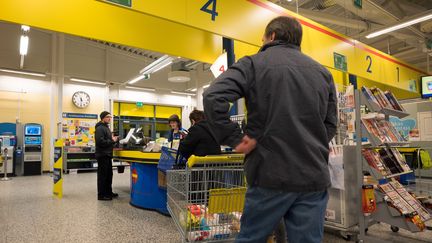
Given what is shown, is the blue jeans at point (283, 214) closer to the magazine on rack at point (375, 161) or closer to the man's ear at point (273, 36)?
the man's ear at point (273, 36)

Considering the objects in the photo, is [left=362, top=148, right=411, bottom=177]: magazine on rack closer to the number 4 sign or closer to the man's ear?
the man's ear

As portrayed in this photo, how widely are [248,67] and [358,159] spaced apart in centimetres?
207

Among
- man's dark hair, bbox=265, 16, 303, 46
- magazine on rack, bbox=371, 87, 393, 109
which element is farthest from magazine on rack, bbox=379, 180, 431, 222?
man's dark hair, bbox=265, 16, 303, 46

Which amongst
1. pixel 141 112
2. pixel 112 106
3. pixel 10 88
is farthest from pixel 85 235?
pixel 141 112

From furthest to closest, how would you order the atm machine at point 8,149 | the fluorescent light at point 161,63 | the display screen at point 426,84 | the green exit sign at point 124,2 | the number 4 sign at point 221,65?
the atm machine at point 8,149, the fluorescent light at point 161,63, the display screen at point 426,84, the number 4 sign at point 221,65, the green exit sign at point 124,2

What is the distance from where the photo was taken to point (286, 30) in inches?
53.1

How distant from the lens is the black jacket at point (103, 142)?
5.23 meters

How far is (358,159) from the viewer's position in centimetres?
285

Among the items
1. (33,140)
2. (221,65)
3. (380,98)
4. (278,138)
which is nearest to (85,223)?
(221,65)

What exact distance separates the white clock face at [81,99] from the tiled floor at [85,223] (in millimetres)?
6212

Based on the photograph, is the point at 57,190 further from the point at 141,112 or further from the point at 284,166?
the point at 141,112

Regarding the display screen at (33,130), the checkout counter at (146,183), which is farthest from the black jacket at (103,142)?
the display screen at (33,130)

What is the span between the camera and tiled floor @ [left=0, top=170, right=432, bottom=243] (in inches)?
126

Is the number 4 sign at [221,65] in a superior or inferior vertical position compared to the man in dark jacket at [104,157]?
superior
